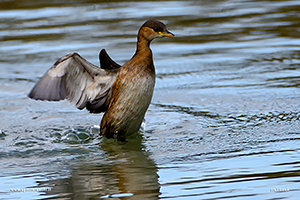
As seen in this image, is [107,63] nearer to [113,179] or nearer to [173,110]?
[173,110]

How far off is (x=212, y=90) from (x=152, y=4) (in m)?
6.44

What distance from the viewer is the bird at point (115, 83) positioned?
6359mm

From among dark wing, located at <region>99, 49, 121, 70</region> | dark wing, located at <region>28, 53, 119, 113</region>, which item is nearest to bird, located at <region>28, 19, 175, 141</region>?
dark wing, located at <region>28, 53, 119, 113</region>

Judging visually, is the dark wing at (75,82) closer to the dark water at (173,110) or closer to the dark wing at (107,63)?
the dark wing at (107,63)

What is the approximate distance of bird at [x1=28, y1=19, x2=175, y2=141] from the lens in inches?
250

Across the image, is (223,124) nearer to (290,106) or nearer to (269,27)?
(290,106)

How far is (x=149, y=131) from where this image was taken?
22.7 feet

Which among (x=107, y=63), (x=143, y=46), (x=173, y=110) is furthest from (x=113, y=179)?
(x=173, y=110)

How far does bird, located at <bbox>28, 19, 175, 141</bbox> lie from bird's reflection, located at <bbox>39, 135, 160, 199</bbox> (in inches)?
21.5

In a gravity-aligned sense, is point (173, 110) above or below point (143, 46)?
below

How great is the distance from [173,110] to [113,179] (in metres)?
2.78

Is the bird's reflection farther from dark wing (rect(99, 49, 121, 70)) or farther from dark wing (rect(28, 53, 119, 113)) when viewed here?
dark wing (rect(99, 49, 121, 70))

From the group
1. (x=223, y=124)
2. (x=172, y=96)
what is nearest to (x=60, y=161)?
(x=223, y=124)

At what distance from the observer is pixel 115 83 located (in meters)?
6.56
